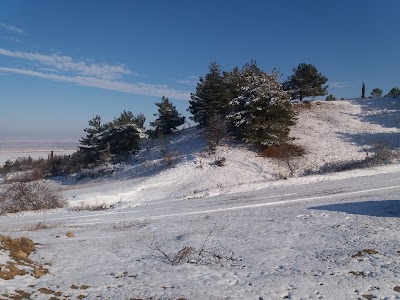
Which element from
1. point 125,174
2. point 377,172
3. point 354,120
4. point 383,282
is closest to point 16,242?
point 383,282

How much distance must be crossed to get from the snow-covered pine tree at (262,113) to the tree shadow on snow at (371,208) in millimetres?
19054

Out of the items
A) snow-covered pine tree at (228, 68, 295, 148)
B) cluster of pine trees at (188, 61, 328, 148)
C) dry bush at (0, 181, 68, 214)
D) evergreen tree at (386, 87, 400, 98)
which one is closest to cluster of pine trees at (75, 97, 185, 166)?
cluster of pine trees at (188, 61, 328, 148)

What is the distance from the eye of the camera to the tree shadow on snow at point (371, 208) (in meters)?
9.78

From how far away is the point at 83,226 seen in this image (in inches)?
497

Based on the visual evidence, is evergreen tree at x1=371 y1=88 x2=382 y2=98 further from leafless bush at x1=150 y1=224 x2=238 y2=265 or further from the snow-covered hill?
leafless bush at x1=150 y1=224 x2=238 y2=265

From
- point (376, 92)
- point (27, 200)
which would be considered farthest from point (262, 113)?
point (376, 92)

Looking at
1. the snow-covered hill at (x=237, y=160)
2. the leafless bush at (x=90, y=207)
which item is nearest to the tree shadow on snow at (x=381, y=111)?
the snow-covered hill at (x=237, y=160)

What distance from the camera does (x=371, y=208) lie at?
413 inches

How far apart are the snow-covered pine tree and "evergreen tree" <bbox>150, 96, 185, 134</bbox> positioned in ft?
38.6

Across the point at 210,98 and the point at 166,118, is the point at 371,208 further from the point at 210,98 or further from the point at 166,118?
the point at 166,118

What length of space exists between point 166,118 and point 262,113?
14.3 m

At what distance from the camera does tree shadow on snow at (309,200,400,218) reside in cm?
978

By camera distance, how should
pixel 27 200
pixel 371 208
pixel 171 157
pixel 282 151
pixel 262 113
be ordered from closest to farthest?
1. pixel 371 208
2. pixel 27 200
3. pixel 282 151
4. pixel 262 113
5. pixel 171 157

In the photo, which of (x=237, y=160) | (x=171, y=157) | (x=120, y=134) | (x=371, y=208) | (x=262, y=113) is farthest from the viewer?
(x=120, y=134)
